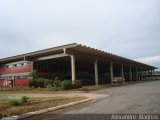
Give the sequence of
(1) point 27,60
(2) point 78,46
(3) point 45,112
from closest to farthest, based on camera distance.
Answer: (3) point 45,112 → (2) point 78,46 → (1) point 27,60

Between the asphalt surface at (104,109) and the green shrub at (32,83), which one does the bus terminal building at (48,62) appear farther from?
the asphalt surface at (104,109)

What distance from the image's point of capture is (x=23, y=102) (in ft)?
54.3

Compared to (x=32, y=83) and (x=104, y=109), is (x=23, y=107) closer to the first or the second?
(x=104, y=109)

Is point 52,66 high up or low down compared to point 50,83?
up

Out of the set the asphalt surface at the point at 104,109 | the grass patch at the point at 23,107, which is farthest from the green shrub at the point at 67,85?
the asphalt surface at the point at 104,109

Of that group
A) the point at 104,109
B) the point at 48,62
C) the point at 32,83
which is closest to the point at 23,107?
the point at 104,109

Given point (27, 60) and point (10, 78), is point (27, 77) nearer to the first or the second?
point (27, 60)

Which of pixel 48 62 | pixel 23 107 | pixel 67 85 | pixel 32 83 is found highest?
pixel 48 62

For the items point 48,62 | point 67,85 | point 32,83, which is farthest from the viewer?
point 48,62

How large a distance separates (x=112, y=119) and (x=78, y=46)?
25.9m

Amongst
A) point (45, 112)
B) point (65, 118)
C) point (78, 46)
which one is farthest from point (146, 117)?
point (78, 46)

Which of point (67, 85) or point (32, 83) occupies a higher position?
point (32, 83)

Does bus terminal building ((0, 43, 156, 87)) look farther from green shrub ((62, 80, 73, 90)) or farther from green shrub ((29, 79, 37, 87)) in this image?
green shrub ((62, 80, 73, 90))

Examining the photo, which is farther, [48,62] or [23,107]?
[48,62]
